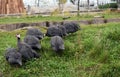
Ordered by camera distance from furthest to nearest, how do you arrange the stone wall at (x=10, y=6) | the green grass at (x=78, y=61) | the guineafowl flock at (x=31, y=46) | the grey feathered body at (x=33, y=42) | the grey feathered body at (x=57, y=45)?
the stone wall at (x=10, y=6), the grey feathered body at (x=33, y=42), the grey feathered body at (x=57, y=45), the guineafowl flock at (x=31, y=46), the green grass at (x=78, y=61)

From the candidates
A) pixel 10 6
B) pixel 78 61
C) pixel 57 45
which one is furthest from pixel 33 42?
pixel 10 6

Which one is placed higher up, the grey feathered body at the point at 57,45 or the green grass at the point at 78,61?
the grey feathered body at the point at 57,45

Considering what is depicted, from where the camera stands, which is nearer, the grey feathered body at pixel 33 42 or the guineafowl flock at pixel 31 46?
the guineafowl flock at pixel 31 46

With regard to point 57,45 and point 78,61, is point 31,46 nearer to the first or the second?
point 57,45

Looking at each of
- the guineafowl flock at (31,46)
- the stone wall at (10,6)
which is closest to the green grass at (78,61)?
the guineafowl flock at (31,46)

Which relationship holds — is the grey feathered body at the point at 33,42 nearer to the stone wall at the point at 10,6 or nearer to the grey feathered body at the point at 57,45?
the grey feathered body at the point at 57,45

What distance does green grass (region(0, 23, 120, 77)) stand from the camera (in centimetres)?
721

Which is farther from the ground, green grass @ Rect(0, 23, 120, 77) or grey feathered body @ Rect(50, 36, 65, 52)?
grey feathered body @ Rect(50, 36, 65, 52)


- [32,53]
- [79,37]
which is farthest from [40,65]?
[79,37]

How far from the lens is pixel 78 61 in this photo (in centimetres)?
786

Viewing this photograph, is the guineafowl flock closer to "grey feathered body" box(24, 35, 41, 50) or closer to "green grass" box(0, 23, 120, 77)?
"grey feathered body" box(24, 35, 41, 50)

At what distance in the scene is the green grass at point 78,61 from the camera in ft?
23.7

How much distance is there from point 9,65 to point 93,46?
6.92 feet

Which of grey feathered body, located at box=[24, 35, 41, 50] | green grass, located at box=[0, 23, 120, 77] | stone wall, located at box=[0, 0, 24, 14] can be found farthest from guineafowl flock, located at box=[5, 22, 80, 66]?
stone wall, located at box=[0, 0, 24, 14]
